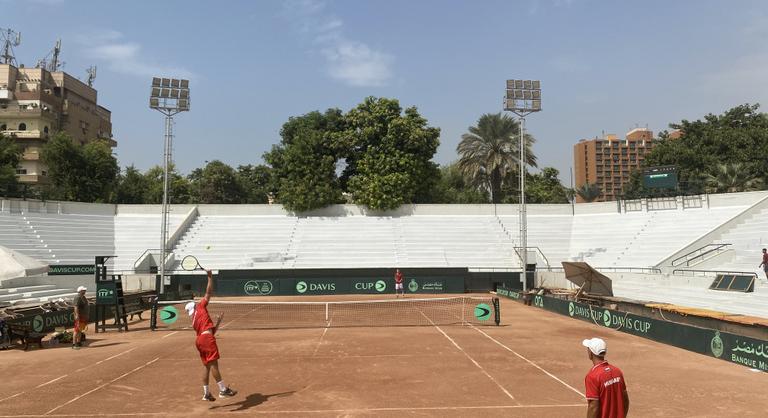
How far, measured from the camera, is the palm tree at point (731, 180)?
43.4 m

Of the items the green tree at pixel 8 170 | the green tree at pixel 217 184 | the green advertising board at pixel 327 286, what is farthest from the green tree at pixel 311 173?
the green tree at pixel 8 170

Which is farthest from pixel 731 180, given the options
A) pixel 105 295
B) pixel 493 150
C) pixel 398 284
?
pixel 105 295

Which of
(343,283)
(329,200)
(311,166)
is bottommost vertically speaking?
(343,283)

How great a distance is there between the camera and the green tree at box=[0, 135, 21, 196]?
146 feet

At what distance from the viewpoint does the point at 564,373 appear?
39.6 ft

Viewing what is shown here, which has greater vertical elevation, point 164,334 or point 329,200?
point 329,200

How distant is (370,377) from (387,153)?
36.8 metres

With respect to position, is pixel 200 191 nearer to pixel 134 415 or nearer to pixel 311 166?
pixel 311 166

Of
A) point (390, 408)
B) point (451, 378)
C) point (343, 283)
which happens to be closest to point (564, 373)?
point (451, 378)

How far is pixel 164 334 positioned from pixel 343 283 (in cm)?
1706

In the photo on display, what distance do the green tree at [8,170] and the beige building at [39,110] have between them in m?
12.5

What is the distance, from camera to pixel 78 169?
A: 52.5 metres

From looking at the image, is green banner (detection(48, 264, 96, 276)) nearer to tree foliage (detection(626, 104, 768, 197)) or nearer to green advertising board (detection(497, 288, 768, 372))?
green advertising board (detection(497, 288, 768, 372))

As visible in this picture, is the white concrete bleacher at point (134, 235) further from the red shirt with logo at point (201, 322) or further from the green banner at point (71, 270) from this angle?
the red shirt with logo at point (201, 322)
